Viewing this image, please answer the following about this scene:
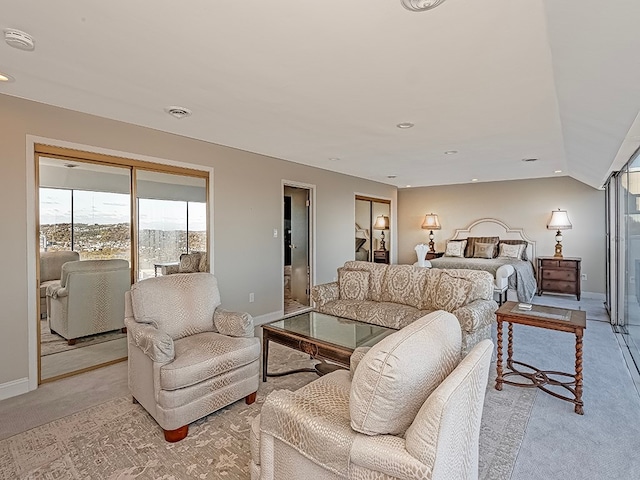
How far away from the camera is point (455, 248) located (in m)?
7.33

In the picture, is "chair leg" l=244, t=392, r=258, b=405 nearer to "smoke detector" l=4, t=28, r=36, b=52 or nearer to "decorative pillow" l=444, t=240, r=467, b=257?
"smoke detector" l=4, t=28, r=36, b=52

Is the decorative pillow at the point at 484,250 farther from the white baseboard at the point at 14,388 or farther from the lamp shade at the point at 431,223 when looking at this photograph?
the white baseboard at the point at 14,388

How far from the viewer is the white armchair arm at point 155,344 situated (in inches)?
84.0

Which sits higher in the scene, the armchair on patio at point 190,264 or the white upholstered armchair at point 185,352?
the armchair on patio at point 190,264

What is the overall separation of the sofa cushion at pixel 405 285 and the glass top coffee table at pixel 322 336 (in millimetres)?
924

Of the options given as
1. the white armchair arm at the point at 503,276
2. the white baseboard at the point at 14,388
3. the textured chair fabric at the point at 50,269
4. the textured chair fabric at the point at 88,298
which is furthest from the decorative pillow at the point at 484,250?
the white baseboard at the point at 14,388

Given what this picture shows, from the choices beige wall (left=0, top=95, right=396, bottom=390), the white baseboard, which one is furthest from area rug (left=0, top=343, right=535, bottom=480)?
beige wall (left=0, top=95, right=396, bottom=390)

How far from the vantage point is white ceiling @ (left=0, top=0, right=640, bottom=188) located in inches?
63.1

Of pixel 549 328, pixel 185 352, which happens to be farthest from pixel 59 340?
pixel 549 328

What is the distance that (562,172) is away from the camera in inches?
234

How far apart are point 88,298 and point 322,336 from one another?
8.08 feet

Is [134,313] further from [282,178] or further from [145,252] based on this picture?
[282,178]

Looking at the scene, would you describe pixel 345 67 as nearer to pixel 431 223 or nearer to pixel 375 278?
pixel 375 278

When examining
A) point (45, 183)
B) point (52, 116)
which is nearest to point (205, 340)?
point (45, 183)
